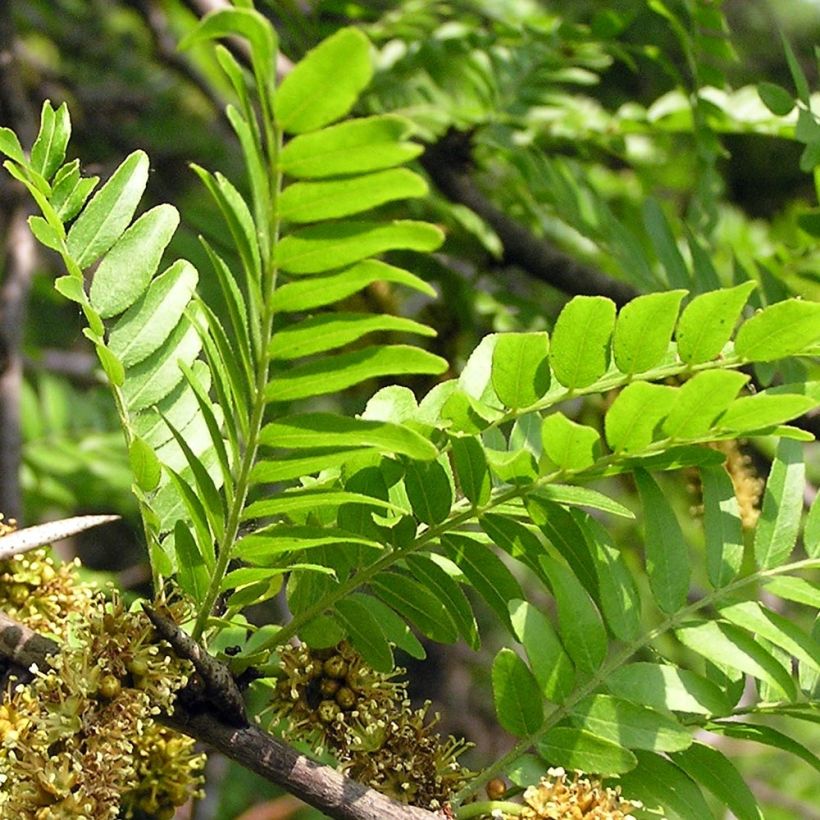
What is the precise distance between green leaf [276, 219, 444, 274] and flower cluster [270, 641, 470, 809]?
17.1 inches

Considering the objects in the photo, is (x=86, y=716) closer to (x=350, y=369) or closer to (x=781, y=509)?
→ (x=350, y=369)

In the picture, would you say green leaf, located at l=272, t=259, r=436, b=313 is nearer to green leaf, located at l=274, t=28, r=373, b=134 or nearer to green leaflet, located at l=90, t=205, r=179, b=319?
green leaf, located at l=274, t=28, r=373, b=134

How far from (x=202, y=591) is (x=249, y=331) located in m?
0.25

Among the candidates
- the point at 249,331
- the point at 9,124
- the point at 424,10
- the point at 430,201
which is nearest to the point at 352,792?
the point at 249,331

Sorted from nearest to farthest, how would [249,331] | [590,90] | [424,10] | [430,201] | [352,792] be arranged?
[249,331] → [352,792] → [430,201] → [424,10] → [590,90]

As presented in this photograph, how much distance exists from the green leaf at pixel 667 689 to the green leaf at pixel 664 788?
0.06 metres

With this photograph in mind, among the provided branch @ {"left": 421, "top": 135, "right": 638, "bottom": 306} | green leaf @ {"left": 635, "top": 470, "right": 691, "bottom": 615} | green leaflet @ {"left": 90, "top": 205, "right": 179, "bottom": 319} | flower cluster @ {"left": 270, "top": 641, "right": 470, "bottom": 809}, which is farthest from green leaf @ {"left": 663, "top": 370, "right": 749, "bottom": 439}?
branch @ {"left": 421, "top": 135, "right": 638, "bottom": 306}

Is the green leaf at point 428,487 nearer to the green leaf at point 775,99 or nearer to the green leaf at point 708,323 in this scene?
the green leaf at point 708,323

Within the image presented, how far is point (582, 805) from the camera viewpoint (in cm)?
99

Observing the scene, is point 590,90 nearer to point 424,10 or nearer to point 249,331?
point 424,10

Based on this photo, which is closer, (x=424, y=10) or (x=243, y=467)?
(x=243, y=467)

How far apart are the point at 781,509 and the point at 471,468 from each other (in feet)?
1.09

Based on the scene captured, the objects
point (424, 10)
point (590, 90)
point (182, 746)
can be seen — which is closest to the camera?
point (182, 746)

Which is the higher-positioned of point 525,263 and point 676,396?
point 676,396
